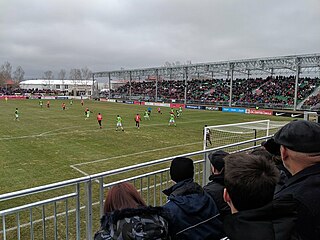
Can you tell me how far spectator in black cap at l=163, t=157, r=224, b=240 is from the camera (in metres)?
2.65

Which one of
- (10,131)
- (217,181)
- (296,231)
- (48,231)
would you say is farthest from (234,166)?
(10,131)

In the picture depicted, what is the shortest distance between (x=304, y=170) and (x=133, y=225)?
1.43m

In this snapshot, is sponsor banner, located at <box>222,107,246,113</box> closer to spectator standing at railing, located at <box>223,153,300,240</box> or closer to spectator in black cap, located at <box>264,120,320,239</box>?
spectator in black cap, located at <box>264,120,320,239</box>

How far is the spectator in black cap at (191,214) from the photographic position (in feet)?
8.70

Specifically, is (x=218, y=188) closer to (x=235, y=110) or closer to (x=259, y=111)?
(x=259, y=111)

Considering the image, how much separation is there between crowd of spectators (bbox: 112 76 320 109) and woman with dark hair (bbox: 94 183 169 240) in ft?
170

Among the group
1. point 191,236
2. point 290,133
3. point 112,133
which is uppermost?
point 290,133

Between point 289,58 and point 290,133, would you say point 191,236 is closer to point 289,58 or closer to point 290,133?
point 290,133

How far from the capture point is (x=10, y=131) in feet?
77.5

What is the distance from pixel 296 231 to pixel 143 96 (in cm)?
8370

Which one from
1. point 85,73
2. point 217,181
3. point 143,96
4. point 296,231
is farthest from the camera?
point 85,73

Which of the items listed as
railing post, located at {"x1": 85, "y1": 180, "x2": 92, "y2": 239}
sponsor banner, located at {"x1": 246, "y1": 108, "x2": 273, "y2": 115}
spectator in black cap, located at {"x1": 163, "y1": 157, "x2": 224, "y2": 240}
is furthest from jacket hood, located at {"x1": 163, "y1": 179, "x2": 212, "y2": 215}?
sponsor banner, located at {"x1": 246, "y1": 108, "x2": 273, "y2": 115}

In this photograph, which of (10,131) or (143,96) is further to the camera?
(143,96)

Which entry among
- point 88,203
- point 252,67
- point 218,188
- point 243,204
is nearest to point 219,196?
point 218,188
